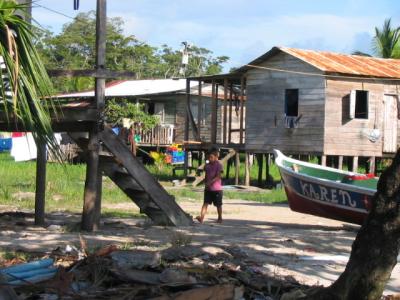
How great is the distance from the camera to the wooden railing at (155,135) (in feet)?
115

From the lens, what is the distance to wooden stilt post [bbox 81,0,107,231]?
10953mm

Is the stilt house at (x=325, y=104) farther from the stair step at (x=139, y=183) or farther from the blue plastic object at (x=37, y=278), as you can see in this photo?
the blue plastic object at (x=37, y=278)

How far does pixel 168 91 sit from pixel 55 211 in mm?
21412

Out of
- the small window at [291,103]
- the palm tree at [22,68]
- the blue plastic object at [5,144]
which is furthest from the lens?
the blue plastic object at [5,144]

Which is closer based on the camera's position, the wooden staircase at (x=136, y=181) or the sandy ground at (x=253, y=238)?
the sandy ground at (x=253, y=238)

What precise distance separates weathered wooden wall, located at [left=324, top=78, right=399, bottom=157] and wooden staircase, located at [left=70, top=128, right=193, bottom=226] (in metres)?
12.4

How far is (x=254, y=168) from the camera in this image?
32375 millimetres

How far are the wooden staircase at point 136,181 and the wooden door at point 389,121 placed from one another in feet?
45.4

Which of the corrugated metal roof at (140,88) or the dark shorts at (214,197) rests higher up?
the corrugated metal roof at (140,88)

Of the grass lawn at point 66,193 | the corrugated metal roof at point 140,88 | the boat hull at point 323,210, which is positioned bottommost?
the grass lawn at point 66,193

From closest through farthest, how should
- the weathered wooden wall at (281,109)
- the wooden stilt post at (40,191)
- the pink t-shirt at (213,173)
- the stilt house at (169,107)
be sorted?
1. the wooden stilt post at (40,191)
2. the pink t-shirt at (213,173)
3. the weathered wooden wall at (281,109)
4. the stilt house at (169,107)

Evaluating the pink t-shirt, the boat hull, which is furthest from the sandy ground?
the pink t-shirt

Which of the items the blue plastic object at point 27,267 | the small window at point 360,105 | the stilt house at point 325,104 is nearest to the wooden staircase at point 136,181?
the blue plastic object at point 27,267

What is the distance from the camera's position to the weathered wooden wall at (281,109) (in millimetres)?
23891
